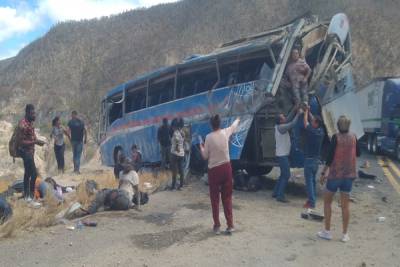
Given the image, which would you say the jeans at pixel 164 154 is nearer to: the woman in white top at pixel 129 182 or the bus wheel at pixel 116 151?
the bus wheel at pixel 116 151

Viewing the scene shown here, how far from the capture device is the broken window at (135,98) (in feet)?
46.9

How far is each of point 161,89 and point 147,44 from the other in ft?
119

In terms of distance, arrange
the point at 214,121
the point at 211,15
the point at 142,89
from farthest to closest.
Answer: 1. the point at 211,15
2. the point at 142,89
3. the point at 214,121

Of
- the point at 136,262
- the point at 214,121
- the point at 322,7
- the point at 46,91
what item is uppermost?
the point at 322,7

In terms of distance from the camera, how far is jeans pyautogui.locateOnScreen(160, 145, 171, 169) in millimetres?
12250

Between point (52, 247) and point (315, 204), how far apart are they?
486 centimetres

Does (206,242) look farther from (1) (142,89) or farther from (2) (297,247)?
(1) (142,89)

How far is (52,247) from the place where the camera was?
6.61m

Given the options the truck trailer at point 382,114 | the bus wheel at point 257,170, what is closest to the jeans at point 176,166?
the bus wheel at point 257,170

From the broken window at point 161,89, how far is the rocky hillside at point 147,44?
2416 cm

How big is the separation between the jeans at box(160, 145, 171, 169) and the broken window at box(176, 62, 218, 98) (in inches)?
55.0

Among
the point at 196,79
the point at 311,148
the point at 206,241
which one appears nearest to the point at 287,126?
the point at 311,148

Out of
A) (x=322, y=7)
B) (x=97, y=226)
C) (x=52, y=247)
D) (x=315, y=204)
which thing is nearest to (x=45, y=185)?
(x=97, y=226)

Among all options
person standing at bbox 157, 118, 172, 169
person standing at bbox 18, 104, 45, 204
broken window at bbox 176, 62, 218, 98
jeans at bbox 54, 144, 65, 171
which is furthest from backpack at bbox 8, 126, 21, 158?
jeans at bbox 54, 144, 65, 171
